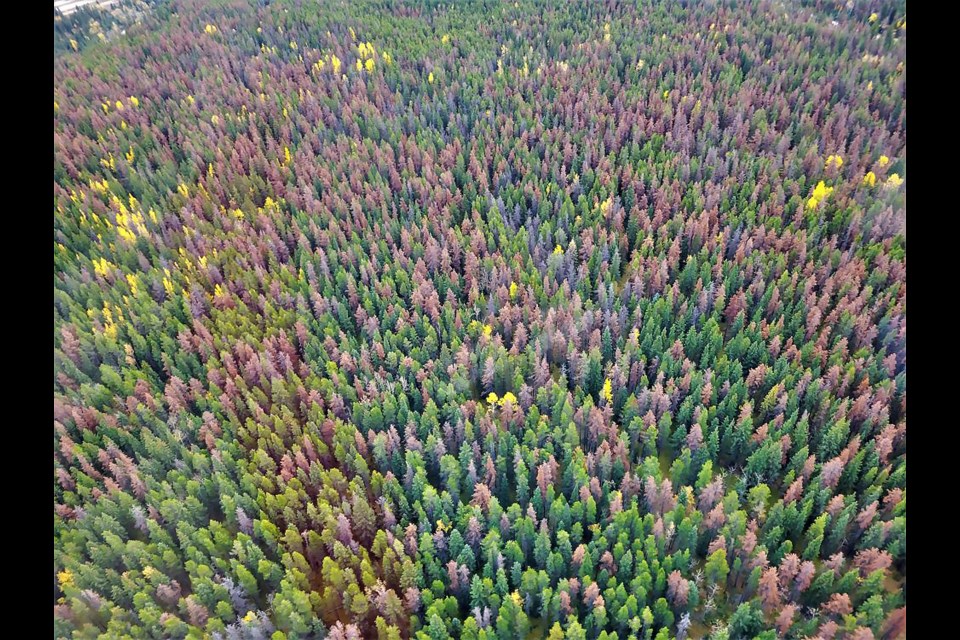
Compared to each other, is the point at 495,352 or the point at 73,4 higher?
the point at 73,4

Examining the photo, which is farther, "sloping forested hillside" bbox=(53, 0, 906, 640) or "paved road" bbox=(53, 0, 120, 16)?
"paved road" bbox=(53, 0, 120, 16)

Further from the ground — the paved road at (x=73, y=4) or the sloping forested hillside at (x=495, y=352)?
the paved road at (x=73, y=4)

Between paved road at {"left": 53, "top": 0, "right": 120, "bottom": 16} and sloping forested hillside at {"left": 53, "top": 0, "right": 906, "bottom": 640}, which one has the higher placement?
paved road at {"left": 53, "top": 0, "right": 120, "bottom": 16}

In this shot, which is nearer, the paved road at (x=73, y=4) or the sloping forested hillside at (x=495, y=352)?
the sloping forested hillside at (x=495, y=352)

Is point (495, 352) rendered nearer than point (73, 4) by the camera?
Yes
